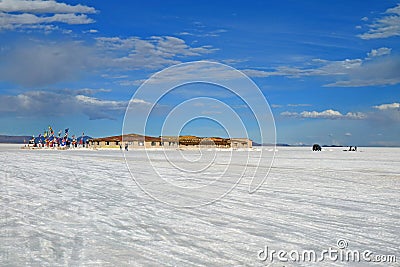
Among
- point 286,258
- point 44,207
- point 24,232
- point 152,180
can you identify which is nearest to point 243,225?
point 286,258

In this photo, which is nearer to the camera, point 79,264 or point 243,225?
point 79,264

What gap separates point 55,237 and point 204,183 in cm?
800

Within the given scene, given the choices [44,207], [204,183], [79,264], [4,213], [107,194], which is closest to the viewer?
[79,264]

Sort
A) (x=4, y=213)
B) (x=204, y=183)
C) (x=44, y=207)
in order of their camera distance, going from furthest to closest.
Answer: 1. (x=204, y=183)
2. (x=44, y=207)
3. (x=4, y=213)

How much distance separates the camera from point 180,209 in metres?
8.89

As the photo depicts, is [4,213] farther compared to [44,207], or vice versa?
[44,207]

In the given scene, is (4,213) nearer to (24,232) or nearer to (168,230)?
(24,232)

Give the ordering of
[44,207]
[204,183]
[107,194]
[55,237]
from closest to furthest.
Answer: [55,237], [44,207], [107,194], [204,183]

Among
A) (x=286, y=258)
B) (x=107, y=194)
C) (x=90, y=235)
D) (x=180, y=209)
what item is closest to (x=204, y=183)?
(x=107, y=194)

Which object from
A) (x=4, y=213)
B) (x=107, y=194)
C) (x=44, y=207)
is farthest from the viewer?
(x=107, y=194)

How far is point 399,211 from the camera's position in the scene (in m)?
8.62

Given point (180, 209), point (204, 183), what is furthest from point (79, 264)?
point (204, 183)

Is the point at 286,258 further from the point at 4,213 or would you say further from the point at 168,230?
the point at 4,213

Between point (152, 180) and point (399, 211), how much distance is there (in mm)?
8247
